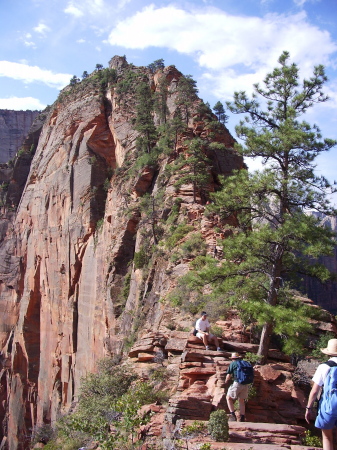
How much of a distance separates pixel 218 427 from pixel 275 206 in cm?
740

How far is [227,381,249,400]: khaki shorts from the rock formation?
55cm

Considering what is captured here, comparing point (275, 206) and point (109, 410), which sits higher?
point (275, 206)

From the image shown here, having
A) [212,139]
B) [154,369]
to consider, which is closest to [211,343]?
[154,369]

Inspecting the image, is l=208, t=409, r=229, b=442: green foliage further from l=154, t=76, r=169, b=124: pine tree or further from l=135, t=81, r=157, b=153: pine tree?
l=154, t=76, r=169, b=124: pine tree

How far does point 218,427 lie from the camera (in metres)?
8.56

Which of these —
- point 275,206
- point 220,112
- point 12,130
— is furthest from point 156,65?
point 12,130

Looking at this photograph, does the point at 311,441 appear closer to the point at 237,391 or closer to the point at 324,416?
the point at 237,391

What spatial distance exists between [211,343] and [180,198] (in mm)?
16093

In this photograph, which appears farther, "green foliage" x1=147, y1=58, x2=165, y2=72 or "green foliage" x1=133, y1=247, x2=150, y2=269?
"green foliage" x1=147, y1=58, x2=165, y2=72

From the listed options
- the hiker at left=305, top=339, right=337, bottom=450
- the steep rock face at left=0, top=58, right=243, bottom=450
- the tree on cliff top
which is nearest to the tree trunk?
the tree on cliff top

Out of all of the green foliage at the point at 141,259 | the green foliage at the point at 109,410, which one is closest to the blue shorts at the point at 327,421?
the green foliage at the point at 109,410

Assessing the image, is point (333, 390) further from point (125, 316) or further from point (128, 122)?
point (128, 122)

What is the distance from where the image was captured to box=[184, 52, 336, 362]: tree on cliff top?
41.0 feet

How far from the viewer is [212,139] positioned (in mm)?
33531
